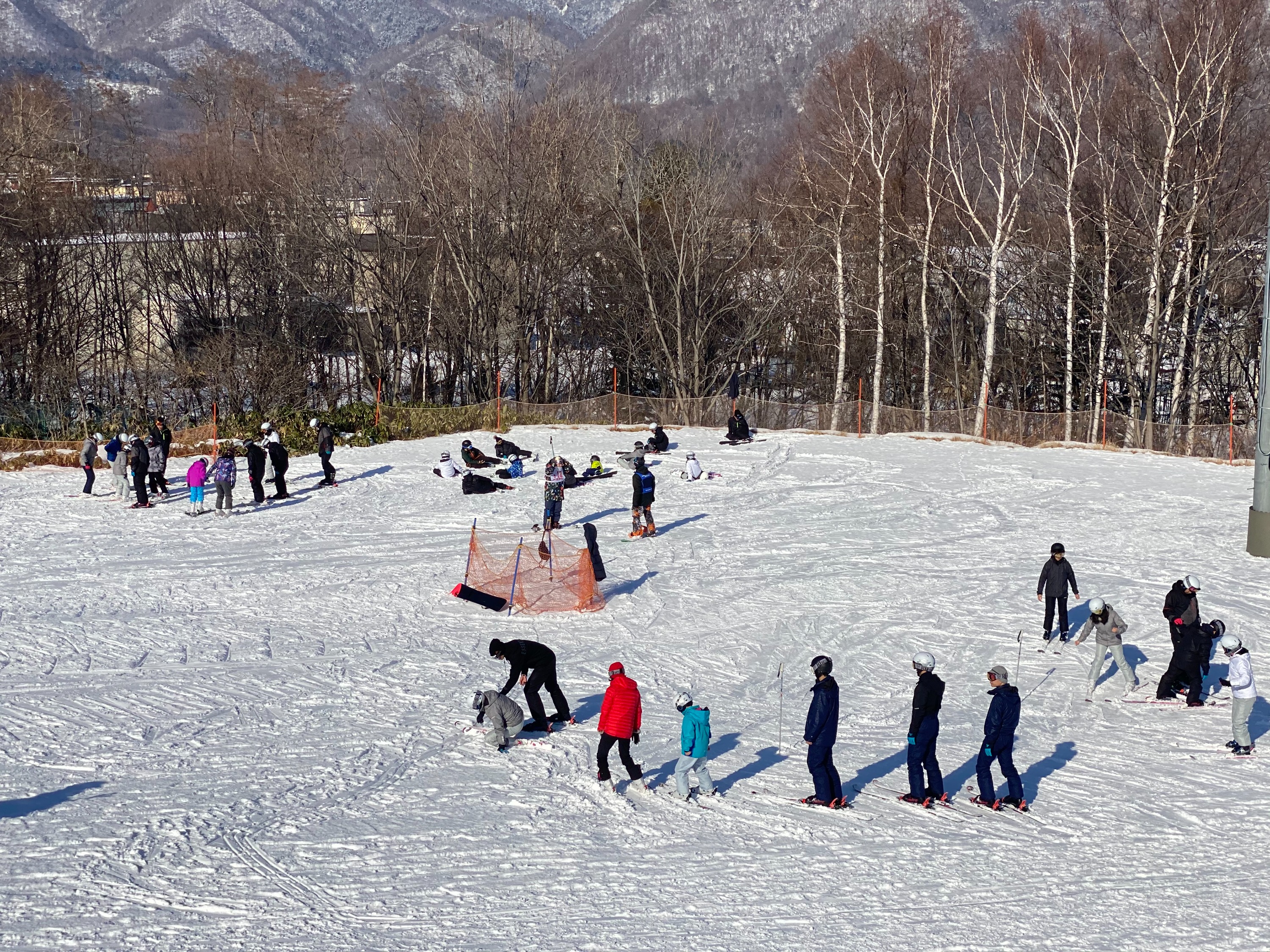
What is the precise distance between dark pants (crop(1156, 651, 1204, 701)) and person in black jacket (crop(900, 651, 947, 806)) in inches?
178

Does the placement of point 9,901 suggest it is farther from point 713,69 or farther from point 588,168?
point 713,69

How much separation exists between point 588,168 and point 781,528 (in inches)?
1084

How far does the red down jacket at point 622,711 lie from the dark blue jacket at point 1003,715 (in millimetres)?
3243

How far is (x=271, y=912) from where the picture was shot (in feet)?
29.7

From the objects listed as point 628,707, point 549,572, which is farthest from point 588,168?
point 628,707

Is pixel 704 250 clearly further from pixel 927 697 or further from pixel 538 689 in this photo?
pixel 927 697

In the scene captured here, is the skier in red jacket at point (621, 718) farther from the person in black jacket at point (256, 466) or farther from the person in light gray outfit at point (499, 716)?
the person in black jacket at point (256, 466)

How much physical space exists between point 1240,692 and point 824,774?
15.6ft

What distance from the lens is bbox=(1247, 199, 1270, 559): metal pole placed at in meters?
20.7

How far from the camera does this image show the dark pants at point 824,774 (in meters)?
11.2

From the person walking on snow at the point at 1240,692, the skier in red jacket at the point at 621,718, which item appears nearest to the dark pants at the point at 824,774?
the skier in red jacket at the point at 621,718

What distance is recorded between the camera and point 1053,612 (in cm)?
1673

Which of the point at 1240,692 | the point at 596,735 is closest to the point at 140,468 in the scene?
the point at 596,735

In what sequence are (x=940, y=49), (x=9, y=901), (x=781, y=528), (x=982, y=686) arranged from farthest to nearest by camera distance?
(x=940, y=49)
(x=781, y=528)
(x=982, y=686)
(x=9, y=901)
